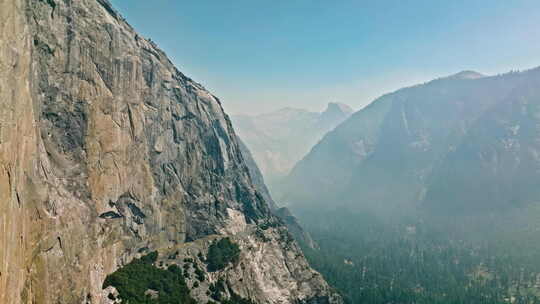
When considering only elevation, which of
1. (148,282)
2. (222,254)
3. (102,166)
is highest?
(102,166)

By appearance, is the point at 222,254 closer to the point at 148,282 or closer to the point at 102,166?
the point at 148,282

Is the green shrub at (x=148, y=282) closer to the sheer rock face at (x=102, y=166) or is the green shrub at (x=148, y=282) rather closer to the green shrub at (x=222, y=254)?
the sheer rock face at (x=102, y=166)

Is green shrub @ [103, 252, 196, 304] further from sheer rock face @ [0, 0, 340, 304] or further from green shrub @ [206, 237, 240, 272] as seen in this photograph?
green shrub @ [206, 237, 240, 272]

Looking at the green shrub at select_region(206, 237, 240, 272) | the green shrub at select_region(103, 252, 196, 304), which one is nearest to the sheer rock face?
the green shrub at select_region(206, 237, 240, 272)

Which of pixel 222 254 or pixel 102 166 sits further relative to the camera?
pixel 222 254

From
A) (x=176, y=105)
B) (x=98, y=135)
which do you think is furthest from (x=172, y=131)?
(x=98, y=135)

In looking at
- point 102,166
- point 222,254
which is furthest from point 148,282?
point 102,166

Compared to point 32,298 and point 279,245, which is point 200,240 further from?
point 32,298
